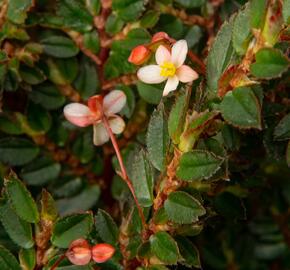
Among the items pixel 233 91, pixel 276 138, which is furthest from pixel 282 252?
pixel 233 91

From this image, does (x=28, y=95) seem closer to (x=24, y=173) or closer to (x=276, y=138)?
(x=24, y=173)

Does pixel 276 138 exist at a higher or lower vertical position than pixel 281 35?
lower

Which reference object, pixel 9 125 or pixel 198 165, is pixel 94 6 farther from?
pixel 198 165

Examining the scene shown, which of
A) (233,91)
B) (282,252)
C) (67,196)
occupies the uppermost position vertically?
(233,91)

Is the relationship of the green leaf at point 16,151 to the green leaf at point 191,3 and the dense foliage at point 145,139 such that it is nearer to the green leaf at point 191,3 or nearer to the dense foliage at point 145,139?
the dense foliage at point 145,139

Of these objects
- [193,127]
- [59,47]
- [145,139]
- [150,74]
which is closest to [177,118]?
[193,127]

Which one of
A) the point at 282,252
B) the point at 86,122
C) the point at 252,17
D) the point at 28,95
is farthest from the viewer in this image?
the point at 282,252

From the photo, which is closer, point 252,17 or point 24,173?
point 252,17
